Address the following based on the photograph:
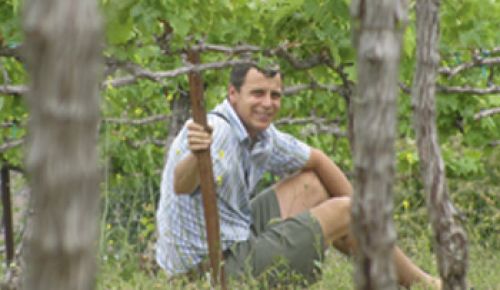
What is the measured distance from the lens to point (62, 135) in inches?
52.3

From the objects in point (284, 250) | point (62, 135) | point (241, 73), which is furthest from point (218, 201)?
point (62, 135)

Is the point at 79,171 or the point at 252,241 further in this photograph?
the point at 252,241

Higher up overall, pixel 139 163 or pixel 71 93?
pixel 71 93

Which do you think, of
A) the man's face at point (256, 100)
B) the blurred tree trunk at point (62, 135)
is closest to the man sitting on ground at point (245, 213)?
the man's face at point (256, 100)

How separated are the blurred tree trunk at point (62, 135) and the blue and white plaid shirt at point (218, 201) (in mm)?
4300

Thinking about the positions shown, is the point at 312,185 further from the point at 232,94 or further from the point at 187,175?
the point at 187,175

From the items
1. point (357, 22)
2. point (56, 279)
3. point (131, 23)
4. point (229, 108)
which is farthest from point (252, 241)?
point (56, 279)

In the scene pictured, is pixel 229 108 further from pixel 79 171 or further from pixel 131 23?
pixel 79 171

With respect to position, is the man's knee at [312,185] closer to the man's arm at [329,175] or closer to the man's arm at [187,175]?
the man's arm at [329,175]

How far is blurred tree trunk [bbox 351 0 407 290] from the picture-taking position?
2.01 metres

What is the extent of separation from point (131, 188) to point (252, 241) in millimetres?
5163

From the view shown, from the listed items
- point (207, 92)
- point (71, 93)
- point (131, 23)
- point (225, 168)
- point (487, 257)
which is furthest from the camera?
point (207, 92)

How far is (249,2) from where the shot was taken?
5887 mm

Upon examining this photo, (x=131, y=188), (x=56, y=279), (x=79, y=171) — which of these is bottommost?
(x=131, y=188)
